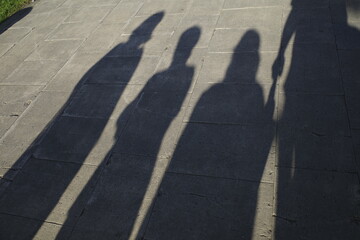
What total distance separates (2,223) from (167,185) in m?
2.60

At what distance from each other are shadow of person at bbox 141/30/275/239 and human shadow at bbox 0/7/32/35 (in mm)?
8108

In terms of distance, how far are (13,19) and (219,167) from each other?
395 inches

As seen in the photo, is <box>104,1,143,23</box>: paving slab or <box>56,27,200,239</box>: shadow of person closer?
<box>56,27,200,239</box>: shadow of person

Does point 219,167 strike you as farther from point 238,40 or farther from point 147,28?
point 147,28

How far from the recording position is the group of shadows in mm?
3727

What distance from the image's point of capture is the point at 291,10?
7.20 m

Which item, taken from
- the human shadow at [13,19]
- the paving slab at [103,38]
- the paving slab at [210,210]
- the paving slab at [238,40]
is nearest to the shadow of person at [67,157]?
the paving slab at [103,38]

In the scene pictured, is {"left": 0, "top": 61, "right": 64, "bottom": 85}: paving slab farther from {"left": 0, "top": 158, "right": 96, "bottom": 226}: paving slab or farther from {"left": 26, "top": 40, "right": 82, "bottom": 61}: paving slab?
{"left": 0, "top": 158, "right": 96, "bottom": 226}: paving slab

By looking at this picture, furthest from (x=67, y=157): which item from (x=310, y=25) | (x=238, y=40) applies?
(x=310, y=25)

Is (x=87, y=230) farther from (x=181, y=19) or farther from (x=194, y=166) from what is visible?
(x=181, y=19)

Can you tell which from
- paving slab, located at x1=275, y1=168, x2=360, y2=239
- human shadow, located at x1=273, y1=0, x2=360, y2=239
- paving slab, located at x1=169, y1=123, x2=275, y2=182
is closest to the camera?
paving slab, located at x1=275, y1=168, x2=360, y2=239

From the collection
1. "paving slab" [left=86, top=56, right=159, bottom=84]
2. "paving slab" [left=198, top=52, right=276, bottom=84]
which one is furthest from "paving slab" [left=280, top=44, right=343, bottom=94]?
"paving slab" [left=86, top=56, right=159, bottom=84]

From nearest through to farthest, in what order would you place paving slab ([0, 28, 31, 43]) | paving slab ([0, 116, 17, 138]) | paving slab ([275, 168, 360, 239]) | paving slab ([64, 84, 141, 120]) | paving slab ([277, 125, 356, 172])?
1. paving slab ([275, 168, 360, 239])
2. paving slab ([277, 125, 356, 172])
3. paving slab ([64, 84, 141, 120])
4. paving slab ([0, 116, 17, 138])
5. paving slab ([0, 28, 31, 43])

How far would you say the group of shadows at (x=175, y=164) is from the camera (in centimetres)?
373
